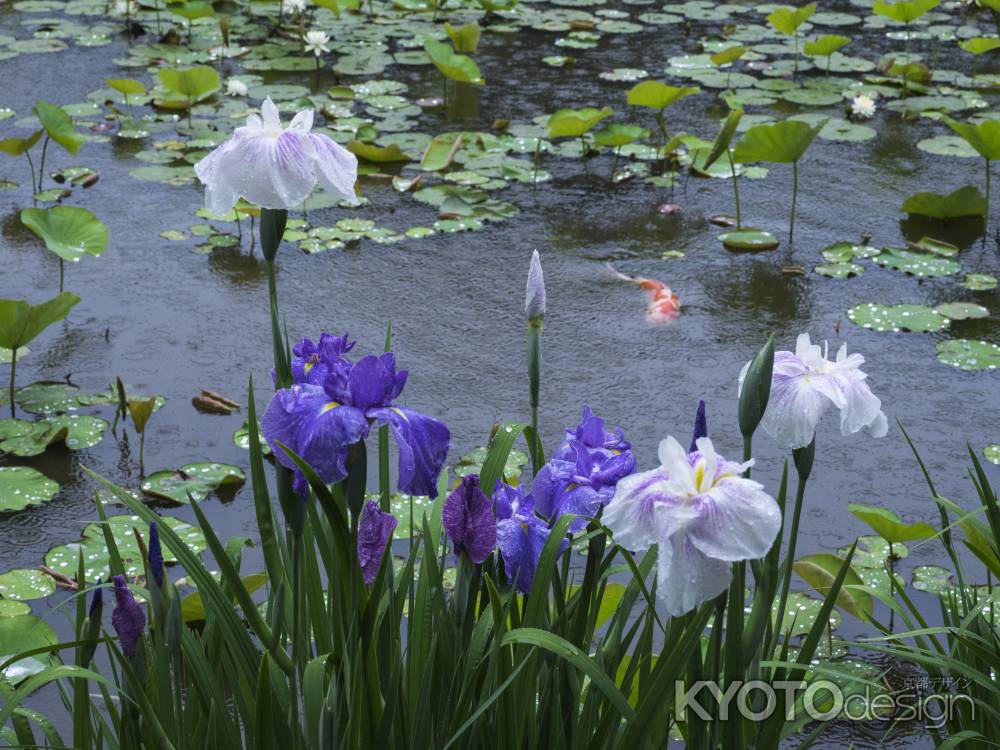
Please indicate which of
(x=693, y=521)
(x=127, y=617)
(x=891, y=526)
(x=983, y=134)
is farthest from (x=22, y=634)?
(x=983, y=134)

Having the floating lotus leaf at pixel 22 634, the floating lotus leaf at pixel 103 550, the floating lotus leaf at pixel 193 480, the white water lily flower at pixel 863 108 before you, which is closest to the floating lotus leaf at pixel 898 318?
the white water lily flower at pixel 863 108

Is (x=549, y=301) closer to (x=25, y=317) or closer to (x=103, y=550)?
(x=25, y=317)

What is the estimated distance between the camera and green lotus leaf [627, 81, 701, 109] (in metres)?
3.71

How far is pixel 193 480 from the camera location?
2.28 metres

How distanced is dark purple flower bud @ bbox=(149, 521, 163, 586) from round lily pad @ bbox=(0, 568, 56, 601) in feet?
3.32

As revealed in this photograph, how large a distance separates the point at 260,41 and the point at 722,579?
475 cm

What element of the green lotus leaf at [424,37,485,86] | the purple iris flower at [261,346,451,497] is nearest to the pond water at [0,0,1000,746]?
the green lotus leaf at [424,37,485,86]

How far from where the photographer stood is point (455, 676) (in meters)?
1.12

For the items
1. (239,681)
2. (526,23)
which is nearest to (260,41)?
(526,23)

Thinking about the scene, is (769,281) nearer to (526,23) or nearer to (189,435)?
(189,435)

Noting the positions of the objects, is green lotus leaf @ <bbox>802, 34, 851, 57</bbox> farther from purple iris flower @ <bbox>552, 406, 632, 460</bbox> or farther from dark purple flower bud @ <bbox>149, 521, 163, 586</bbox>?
dark purple flower bud @ <bbox>149, 521, 163, 586</bbox>

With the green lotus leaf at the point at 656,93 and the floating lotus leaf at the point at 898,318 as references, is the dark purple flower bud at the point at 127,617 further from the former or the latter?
the green lotus leaf at the point at 656,93

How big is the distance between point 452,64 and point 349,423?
140 inches

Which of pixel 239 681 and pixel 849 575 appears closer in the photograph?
pixel 239 681
